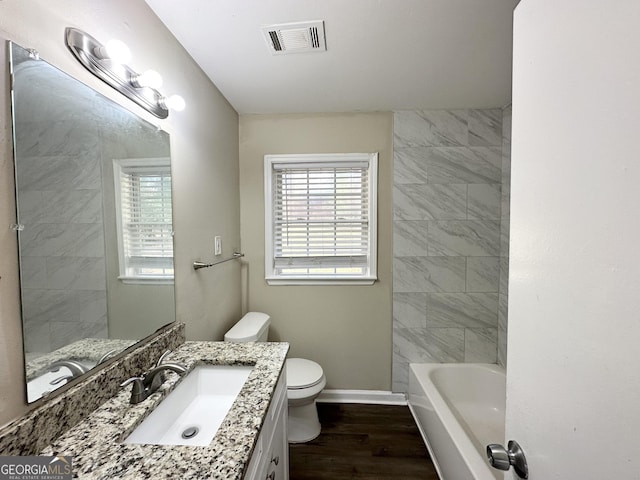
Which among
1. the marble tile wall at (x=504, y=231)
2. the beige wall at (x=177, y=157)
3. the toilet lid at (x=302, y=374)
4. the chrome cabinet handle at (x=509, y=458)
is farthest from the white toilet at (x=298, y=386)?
the marble tile wall at (x=504, y=231)

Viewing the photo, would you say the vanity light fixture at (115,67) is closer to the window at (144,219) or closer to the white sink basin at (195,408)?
the window at (144,219)

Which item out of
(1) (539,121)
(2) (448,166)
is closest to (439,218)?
(2) (448,166)

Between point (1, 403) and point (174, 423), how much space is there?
20.2 inches

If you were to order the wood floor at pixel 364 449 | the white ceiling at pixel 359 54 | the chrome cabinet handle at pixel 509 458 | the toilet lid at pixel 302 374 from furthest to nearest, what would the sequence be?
the toilet lid at pixel 302 374, the wood floor at pixel 364 449, the white ceiling at pixel 359 54, the chrome cabinet handle at pixel 509 458

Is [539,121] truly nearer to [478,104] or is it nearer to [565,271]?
[565,271]

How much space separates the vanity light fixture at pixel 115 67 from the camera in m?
0.81

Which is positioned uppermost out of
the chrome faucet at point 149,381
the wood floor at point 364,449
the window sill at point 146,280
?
the window sill at point 146,280

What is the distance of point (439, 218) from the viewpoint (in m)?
2.12

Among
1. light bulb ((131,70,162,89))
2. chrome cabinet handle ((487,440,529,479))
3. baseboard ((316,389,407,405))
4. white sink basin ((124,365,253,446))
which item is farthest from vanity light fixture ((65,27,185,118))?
baseboard ((316,389,407,405))

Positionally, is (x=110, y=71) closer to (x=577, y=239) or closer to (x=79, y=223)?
(x=79, y=223)

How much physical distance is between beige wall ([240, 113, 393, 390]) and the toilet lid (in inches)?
11.4

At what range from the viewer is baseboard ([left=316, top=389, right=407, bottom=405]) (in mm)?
2178

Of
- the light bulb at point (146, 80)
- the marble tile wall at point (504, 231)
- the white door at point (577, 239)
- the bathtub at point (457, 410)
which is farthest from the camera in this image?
the marble tile wall at point (504, 231)

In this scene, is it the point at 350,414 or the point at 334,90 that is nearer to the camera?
the point at 334,90
